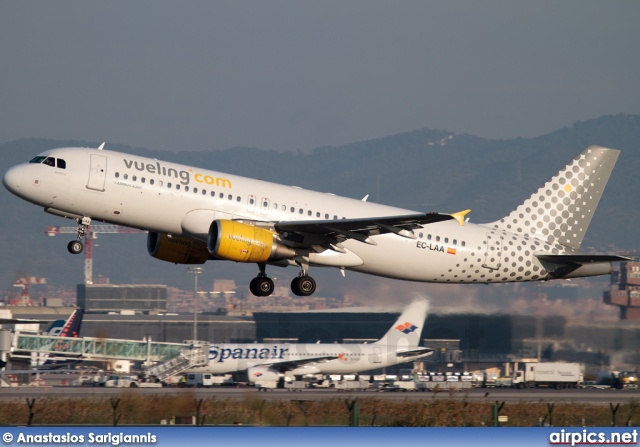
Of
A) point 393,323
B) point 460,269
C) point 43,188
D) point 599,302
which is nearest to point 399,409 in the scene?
point 460,269

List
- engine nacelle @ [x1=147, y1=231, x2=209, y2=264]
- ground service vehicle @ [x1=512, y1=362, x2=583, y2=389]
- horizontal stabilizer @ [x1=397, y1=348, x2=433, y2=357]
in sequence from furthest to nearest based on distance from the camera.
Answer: horizontal stabilizer @ [x1=397, y1=348, x2=433, y2=357] → ground service vehicle @ [x1=512, y1=362, x2=583, y2=389] → engine nacelle @ [x1=147, y1=231, x2=209, y2=264]

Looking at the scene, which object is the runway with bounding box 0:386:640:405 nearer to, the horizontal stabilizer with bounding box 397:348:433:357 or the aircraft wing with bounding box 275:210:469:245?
the aircraft wing with bounding box 275:210:469:245

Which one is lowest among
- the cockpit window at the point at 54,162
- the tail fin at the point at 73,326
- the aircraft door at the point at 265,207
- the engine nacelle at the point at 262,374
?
the engine nacelle at the point at 262,374

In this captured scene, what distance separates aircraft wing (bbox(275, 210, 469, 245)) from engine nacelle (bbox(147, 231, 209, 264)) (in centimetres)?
461

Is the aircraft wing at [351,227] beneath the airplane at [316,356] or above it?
above

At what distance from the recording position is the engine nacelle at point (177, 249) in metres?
40.5

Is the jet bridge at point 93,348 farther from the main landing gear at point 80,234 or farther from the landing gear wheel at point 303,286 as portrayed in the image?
the main landing gear at point 80,234

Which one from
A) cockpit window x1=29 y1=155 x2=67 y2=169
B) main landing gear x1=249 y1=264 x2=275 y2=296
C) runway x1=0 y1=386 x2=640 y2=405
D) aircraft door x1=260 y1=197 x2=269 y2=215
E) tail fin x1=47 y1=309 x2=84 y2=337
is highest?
cockpit window x1=29 y1=155 x2=67 y2=169

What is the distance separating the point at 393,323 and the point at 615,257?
28.0 metres

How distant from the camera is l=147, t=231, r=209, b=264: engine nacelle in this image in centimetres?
4047

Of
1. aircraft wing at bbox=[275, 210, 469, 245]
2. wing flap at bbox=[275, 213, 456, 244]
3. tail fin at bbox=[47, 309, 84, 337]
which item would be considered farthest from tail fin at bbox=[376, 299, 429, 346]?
tail fin at bbox=[47, 309, 84, 337]

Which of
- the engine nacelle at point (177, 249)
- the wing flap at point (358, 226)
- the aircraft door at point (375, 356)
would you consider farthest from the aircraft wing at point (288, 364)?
the wing flap at point (358, 226)

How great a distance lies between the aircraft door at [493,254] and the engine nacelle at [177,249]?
418 inches
